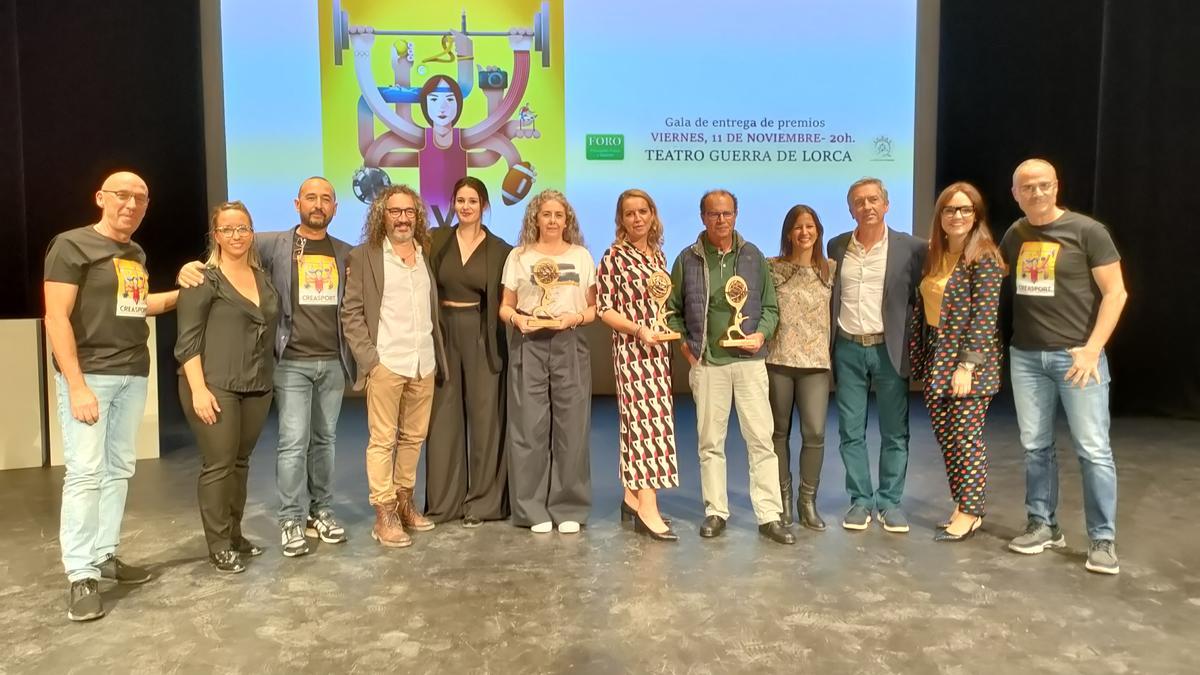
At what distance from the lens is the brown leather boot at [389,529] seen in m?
3.36

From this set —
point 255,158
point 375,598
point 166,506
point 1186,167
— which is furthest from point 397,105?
point 1186,167

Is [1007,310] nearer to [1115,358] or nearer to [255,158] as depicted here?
[1115,358]

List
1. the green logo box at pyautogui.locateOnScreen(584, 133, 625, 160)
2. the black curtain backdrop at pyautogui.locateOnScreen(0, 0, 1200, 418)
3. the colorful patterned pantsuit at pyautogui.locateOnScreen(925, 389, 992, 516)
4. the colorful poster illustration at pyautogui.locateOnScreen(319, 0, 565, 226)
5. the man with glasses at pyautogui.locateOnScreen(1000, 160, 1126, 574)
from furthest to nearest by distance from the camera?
1. the green logo box at pyautogui.locateOnScreen(584, 133, 625, 160)
2. the colorful poster illustration at pyautogui.locateOnScreen(319, 0, 565, 226)
3. the black curtain backdrop at pyautogui.locateOnScreen(0, 0, 1200, 418)
4. the colorful patterned pantsuit at pyautogui.locateOnScreen(925, 389, 992, 516)
5. the man with glasses at pyautogui.locateOnScreen(1000, 160, 1126, 574)

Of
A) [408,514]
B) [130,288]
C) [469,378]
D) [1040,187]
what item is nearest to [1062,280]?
[1040,187]

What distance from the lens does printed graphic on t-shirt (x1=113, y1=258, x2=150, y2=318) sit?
2.67 metres

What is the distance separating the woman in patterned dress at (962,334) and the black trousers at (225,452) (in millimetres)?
2626

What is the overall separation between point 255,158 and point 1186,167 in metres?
7.02

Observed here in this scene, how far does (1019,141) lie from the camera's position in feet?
21.6

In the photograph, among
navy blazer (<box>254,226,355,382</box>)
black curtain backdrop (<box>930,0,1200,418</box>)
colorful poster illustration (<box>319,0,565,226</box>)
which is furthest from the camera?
colorful poster illustration (<box>319,0,565,226</box>)

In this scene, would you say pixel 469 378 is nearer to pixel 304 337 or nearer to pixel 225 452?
pixel 304 337

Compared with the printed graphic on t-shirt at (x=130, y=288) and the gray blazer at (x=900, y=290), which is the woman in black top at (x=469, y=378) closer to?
the printed graphic on t-shirt at (x=130, y=288)

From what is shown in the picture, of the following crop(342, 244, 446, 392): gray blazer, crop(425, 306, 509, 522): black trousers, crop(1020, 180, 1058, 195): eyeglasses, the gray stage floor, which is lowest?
the gray stage floor

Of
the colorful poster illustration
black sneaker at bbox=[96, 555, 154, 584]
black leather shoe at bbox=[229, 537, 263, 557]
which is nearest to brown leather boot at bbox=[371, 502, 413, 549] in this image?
black leather shoe at bbox=[229, 537, 263, 557]

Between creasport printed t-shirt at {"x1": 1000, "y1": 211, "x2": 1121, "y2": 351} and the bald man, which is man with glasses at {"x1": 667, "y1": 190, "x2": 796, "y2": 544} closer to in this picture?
creasport printed t-shirt at {"x1": 1000, "y1": 211, "x2": 1121, "y2": 351}
